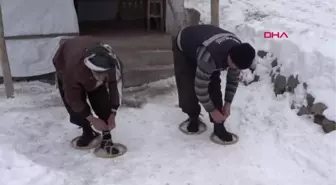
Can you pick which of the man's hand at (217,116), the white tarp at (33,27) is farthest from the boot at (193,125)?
the white tarp at (33,27)

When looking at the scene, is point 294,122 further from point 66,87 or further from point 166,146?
point 66,87

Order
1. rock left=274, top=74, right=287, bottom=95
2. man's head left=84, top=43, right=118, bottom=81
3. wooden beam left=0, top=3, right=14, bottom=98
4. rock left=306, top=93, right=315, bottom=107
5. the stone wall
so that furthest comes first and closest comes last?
wooden beam left=0, top=3, right=14, bottom=98 < rock left=274, top=74, right=287, bottom=95 < rock left=306, top=93, right=315, bottom=107 < the stone wall < man's head left=84, top=43, right=118, bottom=81

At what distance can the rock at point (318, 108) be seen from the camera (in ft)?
14.2

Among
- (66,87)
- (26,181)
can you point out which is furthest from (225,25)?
(26,181)

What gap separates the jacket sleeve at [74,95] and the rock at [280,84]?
237cm

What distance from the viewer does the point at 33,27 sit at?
20.3 feet

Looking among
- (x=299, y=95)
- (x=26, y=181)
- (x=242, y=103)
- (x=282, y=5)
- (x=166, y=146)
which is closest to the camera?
(x=26, y=181)

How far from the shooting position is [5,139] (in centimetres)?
429

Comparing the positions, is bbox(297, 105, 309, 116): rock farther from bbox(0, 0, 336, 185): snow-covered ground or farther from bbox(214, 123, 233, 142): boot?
bbox(214, 123, 233, 142): boot

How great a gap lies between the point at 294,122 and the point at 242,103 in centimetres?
81

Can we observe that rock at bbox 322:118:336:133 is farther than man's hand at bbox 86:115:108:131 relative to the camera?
Yes

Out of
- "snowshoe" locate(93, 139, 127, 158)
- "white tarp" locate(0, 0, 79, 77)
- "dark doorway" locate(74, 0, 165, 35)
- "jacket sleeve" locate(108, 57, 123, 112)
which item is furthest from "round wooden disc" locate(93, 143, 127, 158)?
"dark doorway" locate(74, 0, 165, 35)

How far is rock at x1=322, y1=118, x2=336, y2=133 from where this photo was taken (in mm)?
4164

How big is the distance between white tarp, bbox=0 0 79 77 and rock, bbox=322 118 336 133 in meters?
3.79
